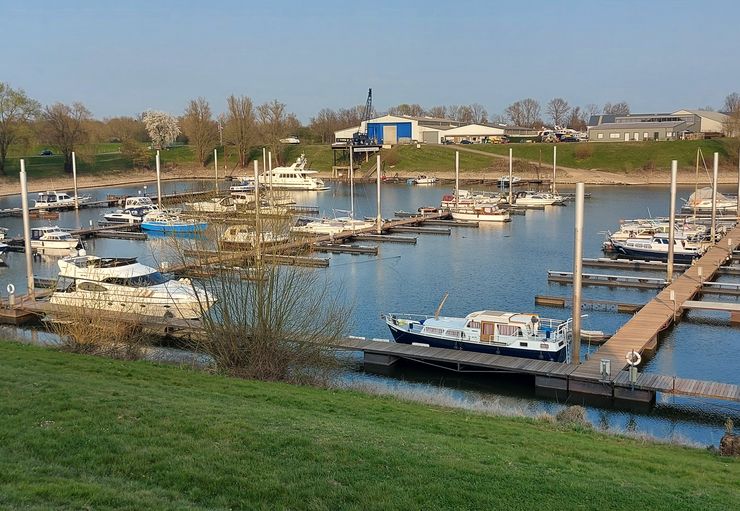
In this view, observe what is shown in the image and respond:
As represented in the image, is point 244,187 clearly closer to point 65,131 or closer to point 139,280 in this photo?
point 65,131

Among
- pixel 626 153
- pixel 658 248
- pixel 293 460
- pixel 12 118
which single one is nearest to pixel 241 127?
pixel 12 118

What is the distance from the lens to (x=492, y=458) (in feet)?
35.6

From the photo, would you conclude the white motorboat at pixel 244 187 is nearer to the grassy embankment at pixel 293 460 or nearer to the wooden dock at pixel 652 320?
the wooden dock at pixel 652 320

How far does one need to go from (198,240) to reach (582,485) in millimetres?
13439

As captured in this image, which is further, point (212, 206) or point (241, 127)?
point (241, 127)

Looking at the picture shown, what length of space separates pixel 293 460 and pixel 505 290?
26.7 metres

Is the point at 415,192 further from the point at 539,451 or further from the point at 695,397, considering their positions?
the point at 539,451

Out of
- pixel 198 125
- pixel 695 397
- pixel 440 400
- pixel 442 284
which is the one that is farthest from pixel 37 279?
pixel 198 125

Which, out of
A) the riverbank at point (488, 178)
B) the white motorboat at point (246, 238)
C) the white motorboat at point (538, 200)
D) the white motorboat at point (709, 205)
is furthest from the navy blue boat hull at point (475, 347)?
the riverbank at point (488, 178)

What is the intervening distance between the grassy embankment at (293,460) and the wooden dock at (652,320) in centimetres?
788

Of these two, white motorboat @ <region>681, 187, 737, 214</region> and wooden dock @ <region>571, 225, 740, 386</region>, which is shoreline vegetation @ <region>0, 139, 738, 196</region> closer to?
white motorboat @ <region>681, 187, 737, 214</region>

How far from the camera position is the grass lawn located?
332 ft

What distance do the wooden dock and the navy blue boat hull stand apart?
1075 millimetres

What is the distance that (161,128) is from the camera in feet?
458
